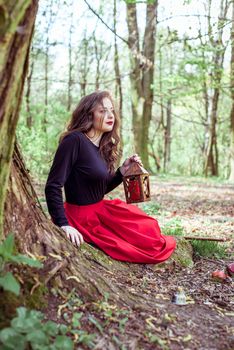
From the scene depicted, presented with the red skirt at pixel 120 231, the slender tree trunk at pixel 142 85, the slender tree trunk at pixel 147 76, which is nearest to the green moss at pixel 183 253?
the red skirt at pixel 120 231

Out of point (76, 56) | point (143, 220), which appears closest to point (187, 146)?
point (76, 56)

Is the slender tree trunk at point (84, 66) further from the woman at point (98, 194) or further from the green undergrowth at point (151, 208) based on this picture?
the woman at point (98, 194)

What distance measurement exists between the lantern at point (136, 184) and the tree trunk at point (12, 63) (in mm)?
1743

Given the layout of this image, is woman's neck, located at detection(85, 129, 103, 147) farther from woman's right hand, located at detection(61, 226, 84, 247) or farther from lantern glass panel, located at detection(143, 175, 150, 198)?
woman's right hand, located at detection(61, 226, 84, 247)

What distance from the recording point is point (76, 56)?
71.3ft

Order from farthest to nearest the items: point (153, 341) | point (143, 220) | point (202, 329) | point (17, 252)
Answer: point (143, 220) → point (202, 329) → point (17, 252) → point (153, 341)

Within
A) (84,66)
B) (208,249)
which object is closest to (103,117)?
(208,249)

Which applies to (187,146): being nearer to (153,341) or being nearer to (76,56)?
(76,56)

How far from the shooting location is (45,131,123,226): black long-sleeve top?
316 centimetres

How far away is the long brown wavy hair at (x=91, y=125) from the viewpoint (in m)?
3.58

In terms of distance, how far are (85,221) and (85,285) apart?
1.19 m

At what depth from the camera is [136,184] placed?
11.7 feet

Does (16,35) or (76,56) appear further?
(76,56)

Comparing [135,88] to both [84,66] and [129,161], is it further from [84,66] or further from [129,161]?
[129,161]
